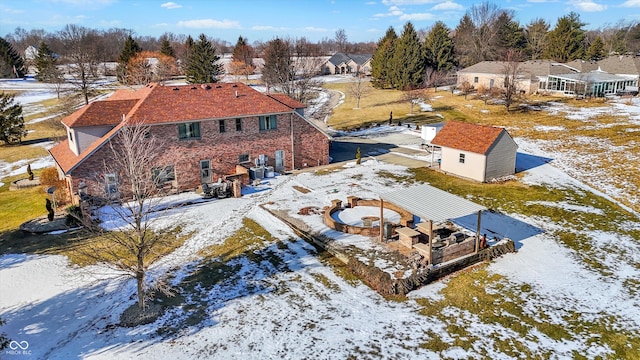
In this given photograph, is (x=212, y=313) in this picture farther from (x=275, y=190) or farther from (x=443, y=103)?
(x=443, y=103)

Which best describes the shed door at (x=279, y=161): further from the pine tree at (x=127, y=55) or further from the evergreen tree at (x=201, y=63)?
the pine tree at (x=127, y=55)

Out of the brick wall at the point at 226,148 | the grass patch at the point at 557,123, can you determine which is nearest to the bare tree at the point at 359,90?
the grass patch at the point at 557,123

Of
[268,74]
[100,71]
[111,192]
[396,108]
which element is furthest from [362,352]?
[100,71]

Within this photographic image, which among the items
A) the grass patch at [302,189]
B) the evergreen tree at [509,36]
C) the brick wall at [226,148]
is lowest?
the grass patch at [302,189]

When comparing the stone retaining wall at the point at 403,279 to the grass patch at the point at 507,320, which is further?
the stone retaining wall at the point at 403,279

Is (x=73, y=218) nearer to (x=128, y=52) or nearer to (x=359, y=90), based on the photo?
(x=359, y=90)
